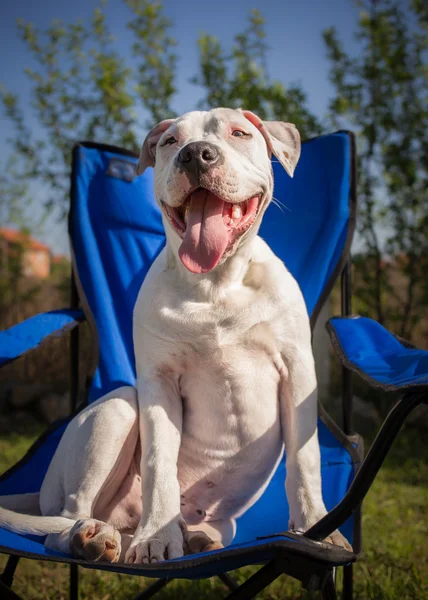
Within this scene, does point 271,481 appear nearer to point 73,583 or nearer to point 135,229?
point 73,583

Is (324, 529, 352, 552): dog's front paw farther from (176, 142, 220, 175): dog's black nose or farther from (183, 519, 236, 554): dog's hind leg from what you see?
(176, 142, 220, 175): dog's black nose

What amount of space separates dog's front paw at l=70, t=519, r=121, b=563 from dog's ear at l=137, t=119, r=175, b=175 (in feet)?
3.84

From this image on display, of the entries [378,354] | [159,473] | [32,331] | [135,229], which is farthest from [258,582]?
[135,229]

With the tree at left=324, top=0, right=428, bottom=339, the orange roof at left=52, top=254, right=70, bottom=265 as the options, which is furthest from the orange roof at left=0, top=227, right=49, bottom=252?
the tree at left=324, top=0, right=428, bottom=339

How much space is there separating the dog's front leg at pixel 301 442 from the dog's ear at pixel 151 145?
833 millimetres

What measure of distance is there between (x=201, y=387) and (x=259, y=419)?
187mm

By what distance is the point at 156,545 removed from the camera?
129 centimetres

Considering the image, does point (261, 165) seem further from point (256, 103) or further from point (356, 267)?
point (356, 267)

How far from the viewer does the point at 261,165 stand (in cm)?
167

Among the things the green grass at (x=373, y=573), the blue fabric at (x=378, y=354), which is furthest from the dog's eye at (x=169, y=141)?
the green grass at (x=373, y=573)

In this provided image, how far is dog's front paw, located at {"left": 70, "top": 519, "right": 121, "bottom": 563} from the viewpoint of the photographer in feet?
3.90

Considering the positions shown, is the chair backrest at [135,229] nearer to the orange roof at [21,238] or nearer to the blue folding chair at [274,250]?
the blue folding chair at [274,250]

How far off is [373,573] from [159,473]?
1355 mm

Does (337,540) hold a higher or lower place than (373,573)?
higher
